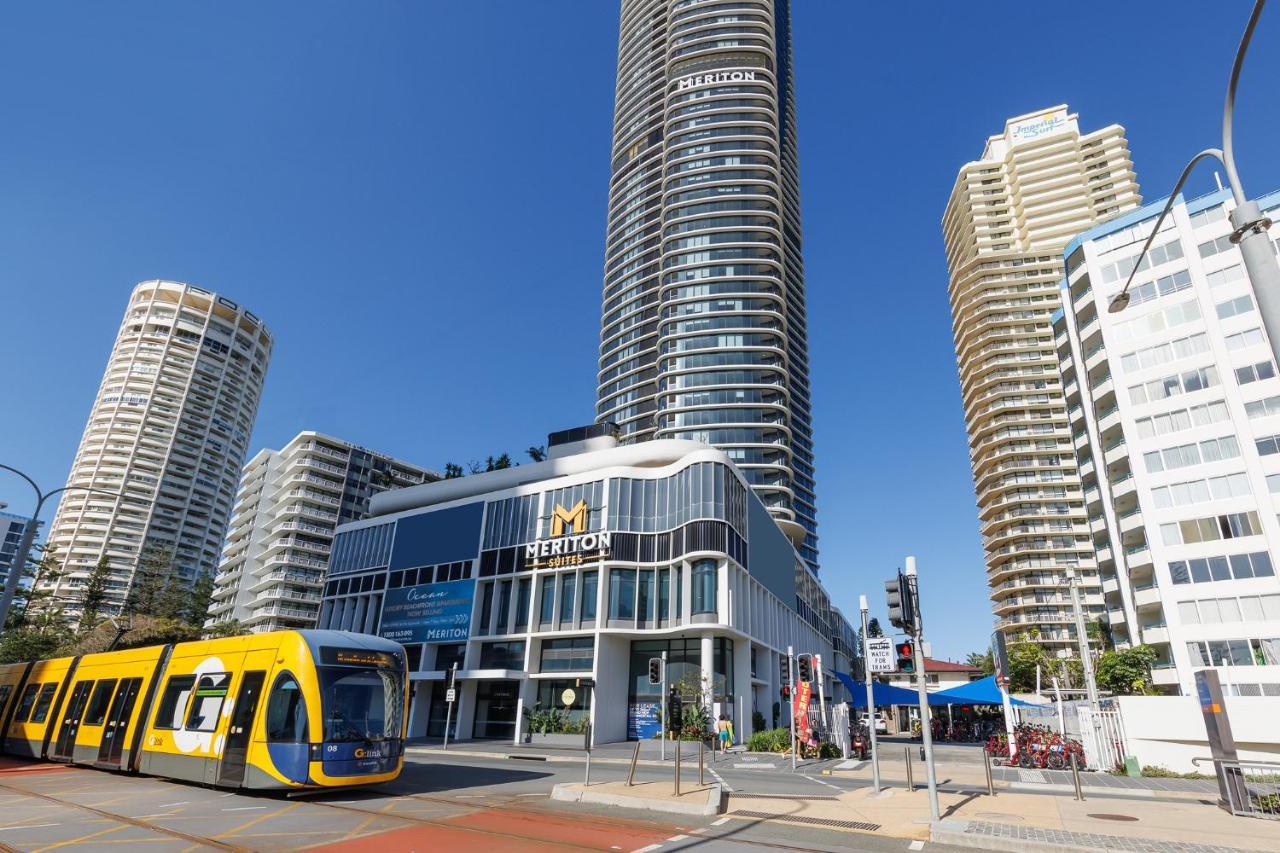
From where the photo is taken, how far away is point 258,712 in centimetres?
1405

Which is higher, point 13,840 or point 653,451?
point 653,451

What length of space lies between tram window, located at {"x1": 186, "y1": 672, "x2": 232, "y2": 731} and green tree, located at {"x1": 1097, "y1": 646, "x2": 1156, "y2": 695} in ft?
172

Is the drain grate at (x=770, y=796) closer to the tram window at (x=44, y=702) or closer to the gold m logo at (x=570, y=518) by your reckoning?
the tram window at (x=44, y=702)

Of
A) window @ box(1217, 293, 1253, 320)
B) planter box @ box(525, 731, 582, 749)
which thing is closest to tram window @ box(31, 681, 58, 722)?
planter box @ box(525, 731, 582, 749)

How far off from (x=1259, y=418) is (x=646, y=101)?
329 ft

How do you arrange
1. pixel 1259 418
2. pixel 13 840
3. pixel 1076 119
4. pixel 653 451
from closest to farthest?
pixel 13 840 < pixel 1259 418 < pixel 653 451 < pixel 1076 119

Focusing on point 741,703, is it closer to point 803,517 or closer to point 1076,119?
point 803,517

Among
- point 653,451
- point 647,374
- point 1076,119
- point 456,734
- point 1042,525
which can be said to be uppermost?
point 1076,119

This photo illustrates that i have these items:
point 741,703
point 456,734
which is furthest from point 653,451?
point 456,734

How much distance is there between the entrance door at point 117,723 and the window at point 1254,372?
6189 centimetres

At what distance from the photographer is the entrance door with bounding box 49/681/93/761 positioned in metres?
19.7

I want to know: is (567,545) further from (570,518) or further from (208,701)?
(208,701)

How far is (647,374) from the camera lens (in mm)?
98125

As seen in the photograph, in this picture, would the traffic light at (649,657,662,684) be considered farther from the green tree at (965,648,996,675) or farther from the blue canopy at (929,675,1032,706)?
the green tree at (965,648,996,675)
